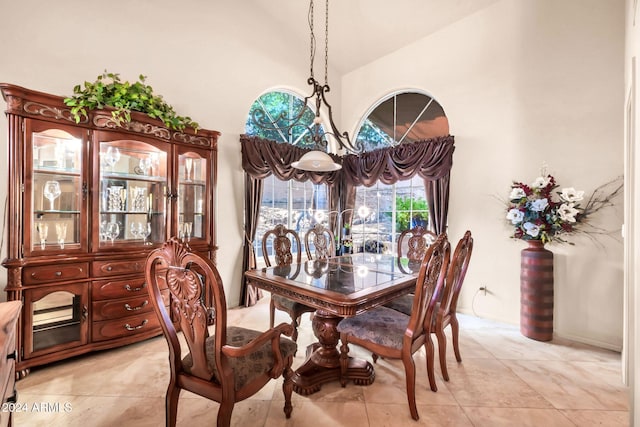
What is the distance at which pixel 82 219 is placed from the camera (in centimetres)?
222

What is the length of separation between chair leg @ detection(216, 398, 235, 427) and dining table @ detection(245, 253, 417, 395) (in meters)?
0.66

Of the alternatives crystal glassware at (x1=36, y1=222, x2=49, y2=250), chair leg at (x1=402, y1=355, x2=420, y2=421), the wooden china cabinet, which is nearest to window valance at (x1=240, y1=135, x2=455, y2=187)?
the wooden china cabinet

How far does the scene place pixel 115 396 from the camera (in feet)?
5.97

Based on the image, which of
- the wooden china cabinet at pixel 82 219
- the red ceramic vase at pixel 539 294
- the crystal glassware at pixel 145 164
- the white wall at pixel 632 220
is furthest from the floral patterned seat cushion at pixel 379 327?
the crystal glassware at pixel 145 164

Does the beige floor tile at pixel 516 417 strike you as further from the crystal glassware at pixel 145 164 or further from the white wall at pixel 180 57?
the crystal glassware at pixel 145 164

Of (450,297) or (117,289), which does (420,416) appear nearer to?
(450,297)

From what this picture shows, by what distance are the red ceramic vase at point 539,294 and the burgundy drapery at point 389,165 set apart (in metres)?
1.02

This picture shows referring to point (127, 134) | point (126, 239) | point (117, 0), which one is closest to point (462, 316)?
point (126, 239)

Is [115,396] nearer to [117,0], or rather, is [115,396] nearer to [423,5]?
[117,0]

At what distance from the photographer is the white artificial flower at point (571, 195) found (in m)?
2.50

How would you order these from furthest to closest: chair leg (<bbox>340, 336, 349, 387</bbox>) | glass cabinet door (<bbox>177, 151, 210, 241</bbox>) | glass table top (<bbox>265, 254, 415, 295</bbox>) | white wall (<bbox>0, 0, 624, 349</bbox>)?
glass cabinet door (<bbox>177, 151, 210, 241</bbox>), white wall (<bbox>0, 0, 624, 349</bbox>), chair leg (<bbox>340, 336, 349, 387</bbox>), glass table top (<bbox>265, 254, 415, 295</bbox>)

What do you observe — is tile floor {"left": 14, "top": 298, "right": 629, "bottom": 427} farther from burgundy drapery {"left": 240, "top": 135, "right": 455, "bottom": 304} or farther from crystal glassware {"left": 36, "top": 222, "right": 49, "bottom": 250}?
burgundy drapery {"left": 240, "top": 135, "right": 455, "bottom": 304}

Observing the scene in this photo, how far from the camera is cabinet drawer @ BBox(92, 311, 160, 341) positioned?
2.27 metres

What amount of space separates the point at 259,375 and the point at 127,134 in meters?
2.31
